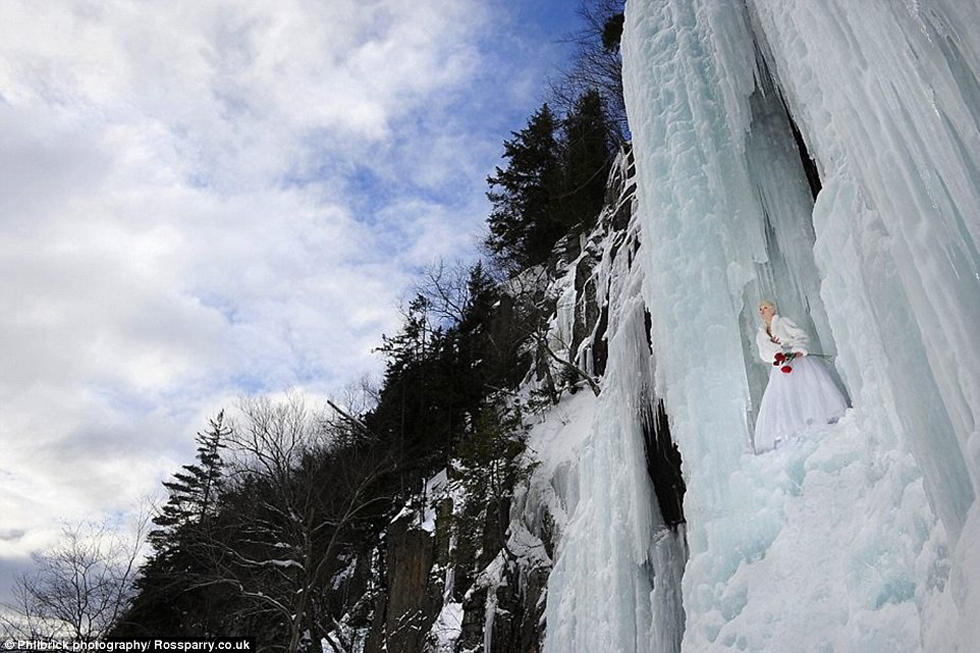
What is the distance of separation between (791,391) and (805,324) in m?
0.88

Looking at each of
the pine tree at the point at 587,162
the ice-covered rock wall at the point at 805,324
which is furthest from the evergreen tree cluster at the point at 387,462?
the ice-covered rock wall at the point at 805,324

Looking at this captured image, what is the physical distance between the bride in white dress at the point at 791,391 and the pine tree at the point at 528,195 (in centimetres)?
1602

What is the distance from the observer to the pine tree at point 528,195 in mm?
20750

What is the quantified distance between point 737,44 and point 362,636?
616 inches

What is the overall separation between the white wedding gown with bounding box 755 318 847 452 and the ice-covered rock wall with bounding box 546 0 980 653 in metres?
0.18

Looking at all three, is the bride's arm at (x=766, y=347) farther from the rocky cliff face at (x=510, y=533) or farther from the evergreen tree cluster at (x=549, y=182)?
the evergreen tree cluster at (x=549, y=182)

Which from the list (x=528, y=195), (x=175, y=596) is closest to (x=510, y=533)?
(x=175, y=596)

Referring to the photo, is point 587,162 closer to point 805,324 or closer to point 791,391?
point 805,324

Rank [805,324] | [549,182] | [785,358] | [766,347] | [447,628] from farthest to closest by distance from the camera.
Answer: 1. [549,182]
2. [447,628]
3. [805,324]
4. [766,347]
5. [785,358]

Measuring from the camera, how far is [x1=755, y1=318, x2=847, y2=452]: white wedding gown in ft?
13.8

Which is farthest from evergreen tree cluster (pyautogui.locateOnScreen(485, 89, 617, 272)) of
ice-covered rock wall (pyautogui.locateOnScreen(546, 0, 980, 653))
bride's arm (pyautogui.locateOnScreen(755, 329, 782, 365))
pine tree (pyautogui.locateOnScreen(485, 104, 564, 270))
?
bride's arm (pyautogui.locateOnScreen(755, 329, 782, 365))

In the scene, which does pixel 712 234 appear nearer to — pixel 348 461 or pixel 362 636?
pixel 348 461

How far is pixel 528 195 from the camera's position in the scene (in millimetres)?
20922

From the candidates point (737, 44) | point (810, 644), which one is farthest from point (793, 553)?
point (737, 44)
